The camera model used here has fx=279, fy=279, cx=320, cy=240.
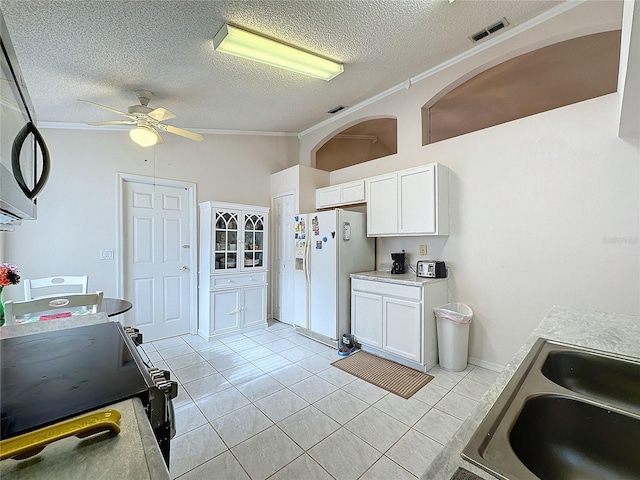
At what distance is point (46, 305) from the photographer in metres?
2.01

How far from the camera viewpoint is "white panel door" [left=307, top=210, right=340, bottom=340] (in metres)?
3.58

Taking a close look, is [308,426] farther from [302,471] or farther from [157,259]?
[157,259]

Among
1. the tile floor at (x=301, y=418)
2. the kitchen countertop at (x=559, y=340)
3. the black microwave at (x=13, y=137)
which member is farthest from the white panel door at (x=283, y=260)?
the black microwave at (x=13, y=137)

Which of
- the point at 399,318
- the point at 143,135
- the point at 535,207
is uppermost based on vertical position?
the point at 143,135

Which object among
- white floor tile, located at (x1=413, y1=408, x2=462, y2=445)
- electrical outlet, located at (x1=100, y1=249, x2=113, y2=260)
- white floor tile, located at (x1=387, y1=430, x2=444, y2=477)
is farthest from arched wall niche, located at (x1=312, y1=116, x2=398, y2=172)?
white floor tile, located at (x1=387, y1=430, x2=444, y2=477)

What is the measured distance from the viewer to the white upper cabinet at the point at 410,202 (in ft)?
9.83

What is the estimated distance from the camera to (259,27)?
2133 mm

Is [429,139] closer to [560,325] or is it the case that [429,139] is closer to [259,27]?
[259,27]

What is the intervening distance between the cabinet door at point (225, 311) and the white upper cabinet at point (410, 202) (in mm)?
2128

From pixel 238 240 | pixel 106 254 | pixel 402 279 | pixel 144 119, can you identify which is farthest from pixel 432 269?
pixel 106 254

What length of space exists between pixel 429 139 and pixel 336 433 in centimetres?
324

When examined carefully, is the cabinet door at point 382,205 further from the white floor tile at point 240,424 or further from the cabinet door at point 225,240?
the white floor tile at point 240,424

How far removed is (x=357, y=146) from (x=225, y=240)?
11.2ft

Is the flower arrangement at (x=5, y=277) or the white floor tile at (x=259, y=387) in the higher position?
the flower arrangement at (x=5, y=277)
